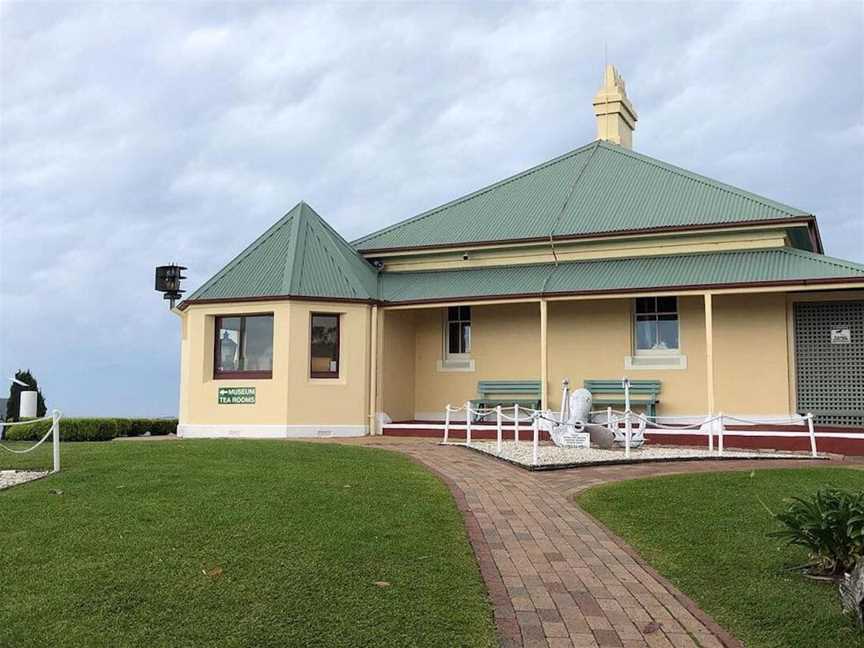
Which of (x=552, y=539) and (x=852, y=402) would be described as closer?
(x=552, y=539)

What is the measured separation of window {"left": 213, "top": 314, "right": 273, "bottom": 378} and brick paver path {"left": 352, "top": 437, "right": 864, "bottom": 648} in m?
9.90

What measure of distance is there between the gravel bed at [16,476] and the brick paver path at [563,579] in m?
5.74

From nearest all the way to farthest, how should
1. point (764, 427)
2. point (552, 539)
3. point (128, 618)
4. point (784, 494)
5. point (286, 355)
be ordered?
point (128, 618), point (552, 539), point (784, 494), point (764, 427), point (286, 355)

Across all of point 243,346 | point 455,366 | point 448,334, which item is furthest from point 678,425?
point 243,346

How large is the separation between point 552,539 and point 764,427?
465 inches

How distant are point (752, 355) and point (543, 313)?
499 cm

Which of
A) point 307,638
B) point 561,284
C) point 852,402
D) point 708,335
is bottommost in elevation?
point 307,638

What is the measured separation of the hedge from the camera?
19281 mm

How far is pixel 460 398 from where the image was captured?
21.4 m

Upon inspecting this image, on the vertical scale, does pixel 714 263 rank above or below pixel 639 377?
above

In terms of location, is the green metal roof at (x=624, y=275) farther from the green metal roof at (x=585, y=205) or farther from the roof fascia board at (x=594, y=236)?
the green metal roof at (x=585, y=205)

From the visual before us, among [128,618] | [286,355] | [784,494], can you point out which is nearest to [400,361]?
[286,355]

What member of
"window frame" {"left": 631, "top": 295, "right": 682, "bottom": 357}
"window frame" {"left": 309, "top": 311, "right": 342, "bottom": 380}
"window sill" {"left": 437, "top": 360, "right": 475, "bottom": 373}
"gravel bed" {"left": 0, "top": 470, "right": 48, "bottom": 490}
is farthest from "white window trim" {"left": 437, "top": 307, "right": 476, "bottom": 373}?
"gravel bed" {"left": 0, "top": 470, "right": 48, "bottom": 490}

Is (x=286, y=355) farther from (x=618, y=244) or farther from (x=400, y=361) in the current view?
(x=618, y=244)
